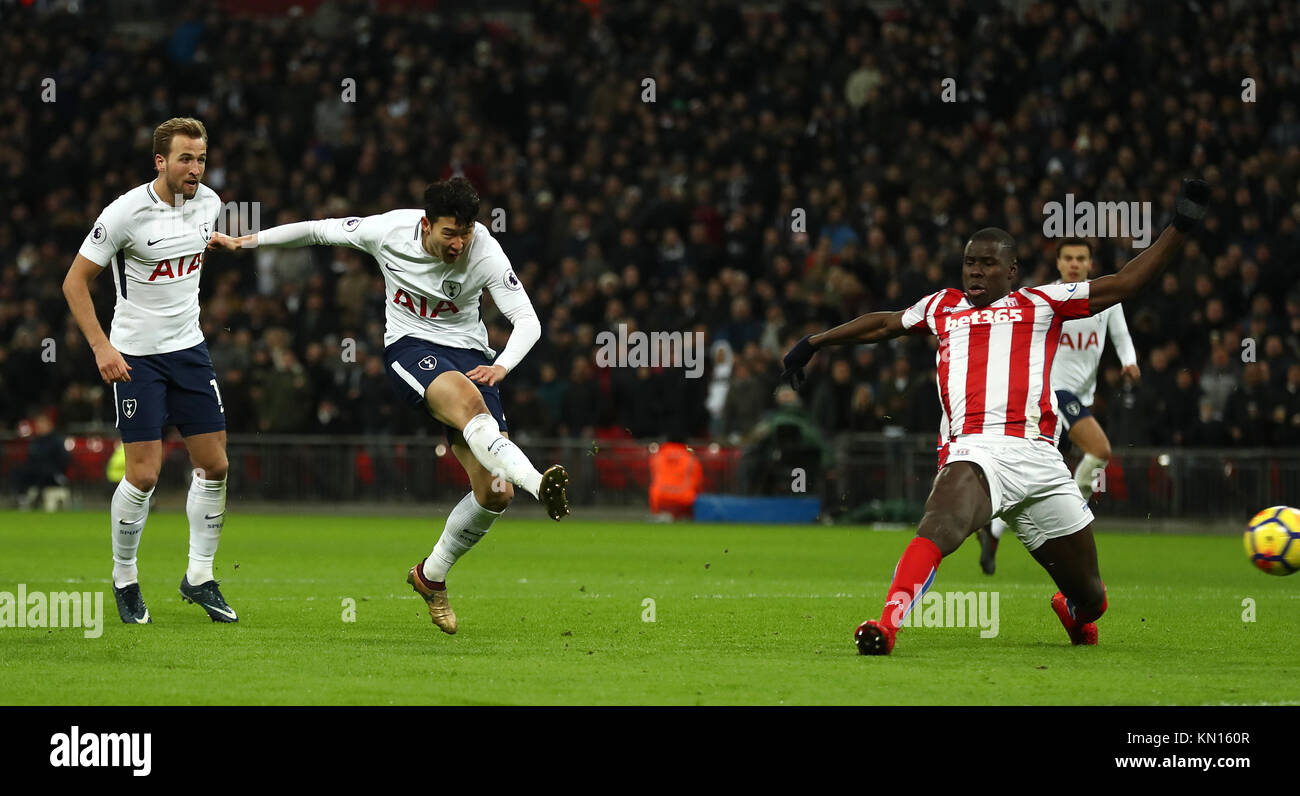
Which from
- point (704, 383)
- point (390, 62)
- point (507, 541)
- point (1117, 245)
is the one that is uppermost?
point (390, 62)

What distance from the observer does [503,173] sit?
26.3 m

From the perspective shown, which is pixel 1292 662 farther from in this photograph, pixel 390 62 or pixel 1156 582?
pixel 390 62

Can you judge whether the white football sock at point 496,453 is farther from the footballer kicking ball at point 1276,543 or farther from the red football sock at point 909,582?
the footballer kicking ball at point 1276,543

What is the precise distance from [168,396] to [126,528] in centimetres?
74

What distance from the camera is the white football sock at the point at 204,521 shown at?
30.9 ft

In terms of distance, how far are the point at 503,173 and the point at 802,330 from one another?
A: 6.99 m

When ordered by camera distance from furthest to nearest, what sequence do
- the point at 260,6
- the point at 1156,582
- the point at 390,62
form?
the point at 260,6
the point at 390,62
the point at 1156,582

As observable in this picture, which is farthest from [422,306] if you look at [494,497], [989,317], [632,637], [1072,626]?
[1072,626]

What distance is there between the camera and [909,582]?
755 cm

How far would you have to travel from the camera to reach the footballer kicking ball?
911 cm

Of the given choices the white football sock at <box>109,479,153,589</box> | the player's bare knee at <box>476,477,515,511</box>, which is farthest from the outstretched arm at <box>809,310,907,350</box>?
the white football sock at <box>109,479,153,589</box>

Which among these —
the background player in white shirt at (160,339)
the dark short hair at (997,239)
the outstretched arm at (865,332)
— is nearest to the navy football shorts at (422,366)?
the background player in white shirt at (160,339)

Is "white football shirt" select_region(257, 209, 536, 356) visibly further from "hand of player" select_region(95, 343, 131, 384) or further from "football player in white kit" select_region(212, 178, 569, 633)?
"hand of player" select_region(95, 343, 131, 384)
